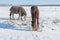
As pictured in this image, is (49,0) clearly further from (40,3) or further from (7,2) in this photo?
(7,2)

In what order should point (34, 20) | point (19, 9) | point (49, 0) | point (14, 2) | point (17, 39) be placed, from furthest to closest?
point (19, 9) < point (34, 20) < point (17, 39) < point (14, 2) < point (49, 0)

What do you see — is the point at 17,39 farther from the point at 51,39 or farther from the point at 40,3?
the point at 40,3

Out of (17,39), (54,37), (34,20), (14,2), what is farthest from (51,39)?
(14,2)

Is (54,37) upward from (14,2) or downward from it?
downward

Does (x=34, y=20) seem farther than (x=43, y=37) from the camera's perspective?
Yes

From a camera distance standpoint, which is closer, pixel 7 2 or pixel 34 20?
pixel 7 2

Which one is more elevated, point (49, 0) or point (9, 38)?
point (49, 0)

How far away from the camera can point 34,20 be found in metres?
4.46

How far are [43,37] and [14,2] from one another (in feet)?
5.50

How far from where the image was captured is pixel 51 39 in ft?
11.6

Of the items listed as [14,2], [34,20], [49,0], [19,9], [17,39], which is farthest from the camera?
[19,9]

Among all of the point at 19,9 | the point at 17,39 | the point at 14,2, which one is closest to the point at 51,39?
the point at 17,39

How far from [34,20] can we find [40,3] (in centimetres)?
239

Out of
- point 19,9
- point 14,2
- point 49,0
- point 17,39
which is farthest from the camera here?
point 19,9
